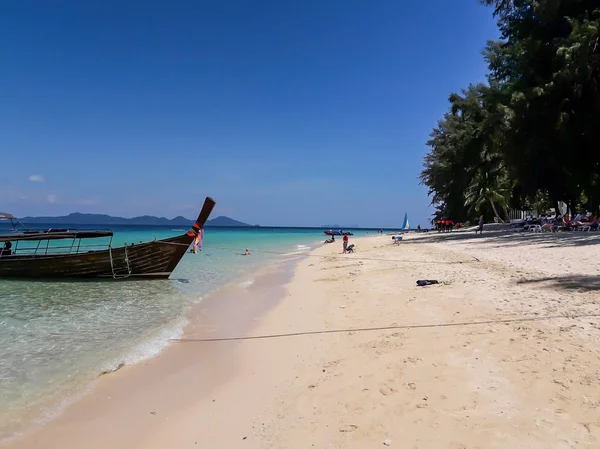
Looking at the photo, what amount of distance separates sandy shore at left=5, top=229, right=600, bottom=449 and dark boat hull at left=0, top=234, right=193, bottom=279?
28.4 ft

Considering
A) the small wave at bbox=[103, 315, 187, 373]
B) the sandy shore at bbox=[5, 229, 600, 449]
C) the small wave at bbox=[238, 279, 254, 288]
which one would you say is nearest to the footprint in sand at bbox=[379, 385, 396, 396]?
the sandy shore at bbox=[5, 229, 600, 449]

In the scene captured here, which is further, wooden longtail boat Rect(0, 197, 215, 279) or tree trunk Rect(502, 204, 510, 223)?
tree trunk Rect(502, 204, 510, 223)

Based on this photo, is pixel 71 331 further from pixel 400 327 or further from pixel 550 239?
pixel 550 239

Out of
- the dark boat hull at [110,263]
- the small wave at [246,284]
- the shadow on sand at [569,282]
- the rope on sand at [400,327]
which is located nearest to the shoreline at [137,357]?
the small wave at [246,284]

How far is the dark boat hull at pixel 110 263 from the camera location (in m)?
16.5

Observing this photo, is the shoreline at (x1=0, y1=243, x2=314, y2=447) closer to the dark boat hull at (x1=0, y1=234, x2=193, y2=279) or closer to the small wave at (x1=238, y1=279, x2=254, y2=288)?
the small wave at (x1=238, y1=279, x2=254, y2=288)

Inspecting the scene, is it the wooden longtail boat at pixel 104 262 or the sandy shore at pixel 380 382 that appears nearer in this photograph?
the sandy shore at pixel 380 382

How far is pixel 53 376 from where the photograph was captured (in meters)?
5.84

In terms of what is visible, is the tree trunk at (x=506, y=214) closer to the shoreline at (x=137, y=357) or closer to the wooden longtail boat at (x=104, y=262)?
the shoreline at (x=137, y=357)

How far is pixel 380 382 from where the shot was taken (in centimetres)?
454

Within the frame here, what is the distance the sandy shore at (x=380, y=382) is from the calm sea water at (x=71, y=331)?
0.49 meters

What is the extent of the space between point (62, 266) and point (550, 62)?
2602 cm

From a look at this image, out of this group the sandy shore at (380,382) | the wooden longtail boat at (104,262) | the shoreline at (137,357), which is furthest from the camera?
the wooden longtail boat at (104,262)

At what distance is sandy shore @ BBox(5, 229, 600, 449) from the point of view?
347cm
